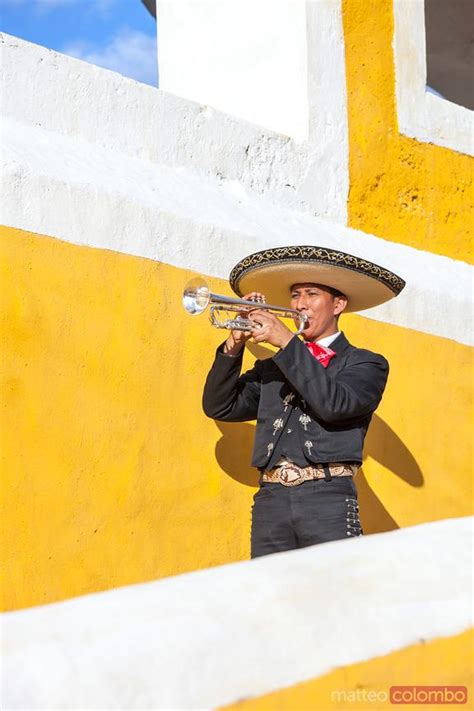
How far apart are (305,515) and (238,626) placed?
1.57 meters

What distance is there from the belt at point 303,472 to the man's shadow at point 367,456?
555mm

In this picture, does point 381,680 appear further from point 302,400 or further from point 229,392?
point 229,392

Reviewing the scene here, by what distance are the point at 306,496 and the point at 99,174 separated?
1334 mm

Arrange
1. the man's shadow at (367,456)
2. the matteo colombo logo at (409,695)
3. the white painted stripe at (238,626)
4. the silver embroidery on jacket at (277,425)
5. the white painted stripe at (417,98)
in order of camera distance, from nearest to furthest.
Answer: the white painted stripe at (238,626)
the matteo colombo logo at (409,695)
the silver embroidery on jacket at (277,425)
the man's shadow at (367,456)
the white painted stripe at (417,98)

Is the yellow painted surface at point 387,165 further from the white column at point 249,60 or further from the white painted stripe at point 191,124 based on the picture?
the white column at point 249,60

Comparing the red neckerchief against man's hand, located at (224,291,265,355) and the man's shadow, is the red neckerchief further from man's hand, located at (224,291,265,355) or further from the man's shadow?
the man's shadow

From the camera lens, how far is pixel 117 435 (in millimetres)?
4359

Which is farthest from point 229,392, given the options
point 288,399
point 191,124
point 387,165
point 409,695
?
point 387,165

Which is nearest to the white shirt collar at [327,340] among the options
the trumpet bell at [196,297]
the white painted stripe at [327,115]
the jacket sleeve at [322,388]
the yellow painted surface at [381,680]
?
the jacket sleeve at [322,388]

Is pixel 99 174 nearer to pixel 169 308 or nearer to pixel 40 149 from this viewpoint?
pixel 40 149

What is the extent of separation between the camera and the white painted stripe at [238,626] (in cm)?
230

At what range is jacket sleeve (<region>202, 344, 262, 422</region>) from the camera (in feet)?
14.1

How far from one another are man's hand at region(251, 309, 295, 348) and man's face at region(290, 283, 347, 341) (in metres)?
0.31

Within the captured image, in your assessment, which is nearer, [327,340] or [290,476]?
[290,476]
